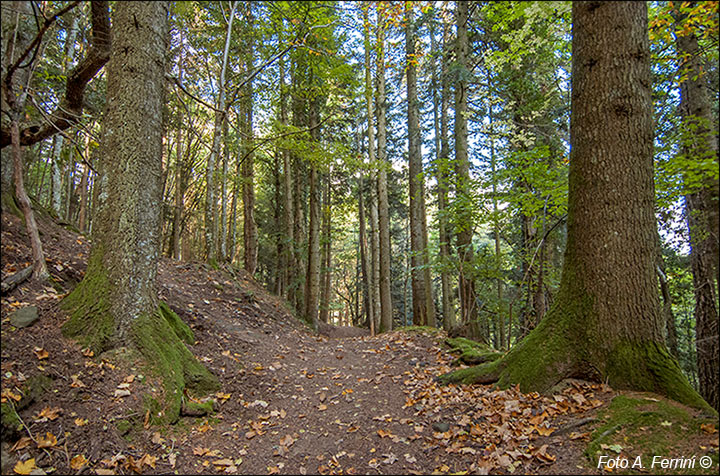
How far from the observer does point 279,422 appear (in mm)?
4254

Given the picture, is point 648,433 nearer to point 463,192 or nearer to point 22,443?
point 22,443

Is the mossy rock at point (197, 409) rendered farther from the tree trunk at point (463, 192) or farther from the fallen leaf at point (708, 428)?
the tree trunk at point (463, 192)

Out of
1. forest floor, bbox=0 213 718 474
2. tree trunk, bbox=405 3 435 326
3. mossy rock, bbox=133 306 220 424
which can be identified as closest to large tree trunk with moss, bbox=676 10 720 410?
forest floor, bbox=0 213 718 474

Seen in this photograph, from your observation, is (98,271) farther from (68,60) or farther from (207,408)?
(68,60)

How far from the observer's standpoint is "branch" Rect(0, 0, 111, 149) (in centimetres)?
491

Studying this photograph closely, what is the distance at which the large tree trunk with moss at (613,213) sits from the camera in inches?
133

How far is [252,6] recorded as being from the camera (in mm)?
9281

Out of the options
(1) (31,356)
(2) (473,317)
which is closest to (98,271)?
(1) (31,356)

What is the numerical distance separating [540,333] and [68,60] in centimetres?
1332

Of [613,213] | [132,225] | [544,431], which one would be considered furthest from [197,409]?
[613,213]

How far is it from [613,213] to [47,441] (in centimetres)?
572

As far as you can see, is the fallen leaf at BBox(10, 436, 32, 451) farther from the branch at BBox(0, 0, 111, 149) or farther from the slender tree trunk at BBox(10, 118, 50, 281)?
the branch at BBox(0, 0, 111, 149)

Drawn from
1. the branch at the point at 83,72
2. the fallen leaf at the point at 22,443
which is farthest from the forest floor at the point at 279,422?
the branch at the point at 83,72

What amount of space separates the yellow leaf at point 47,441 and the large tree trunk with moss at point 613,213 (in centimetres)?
480
